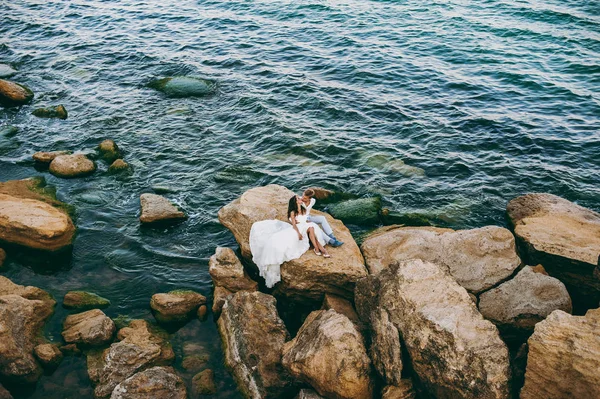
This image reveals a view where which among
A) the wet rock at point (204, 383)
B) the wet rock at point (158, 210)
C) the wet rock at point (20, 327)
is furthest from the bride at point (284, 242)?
the wet rock at point (20, 327)

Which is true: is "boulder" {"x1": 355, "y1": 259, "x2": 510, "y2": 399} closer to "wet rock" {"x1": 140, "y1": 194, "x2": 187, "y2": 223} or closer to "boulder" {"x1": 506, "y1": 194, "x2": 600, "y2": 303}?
"boulder" {"x1": 506, "y1": 194, "x2": 600, "y2": 303}

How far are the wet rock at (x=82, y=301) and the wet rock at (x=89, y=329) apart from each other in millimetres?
730

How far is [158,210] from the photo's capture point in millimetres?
18422

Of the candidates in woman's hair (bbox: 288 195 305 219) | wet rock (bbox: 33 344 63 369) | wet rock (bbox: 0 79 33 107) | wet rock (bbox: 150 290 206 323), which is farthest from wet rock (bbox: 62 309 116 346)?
wet rock (bbox: 0 79 33 107)

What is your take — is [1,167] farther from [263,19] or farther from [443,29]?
[443,29]

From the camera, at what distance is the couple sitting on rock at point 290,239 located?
14172 mm

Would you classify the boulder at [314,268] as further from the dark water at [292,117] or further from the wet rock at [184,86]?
the wet rock at [184,86]

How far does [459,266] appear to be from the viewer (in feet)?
46.1

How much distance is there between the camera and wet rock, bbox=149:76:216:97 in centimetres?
2858

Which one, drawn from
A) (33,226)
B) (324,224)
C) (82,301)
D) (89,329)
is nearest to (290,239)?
(324,224)

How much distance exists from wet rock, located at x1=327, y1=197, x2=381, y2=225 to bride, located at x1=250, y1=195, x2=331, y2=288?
12.6 feet

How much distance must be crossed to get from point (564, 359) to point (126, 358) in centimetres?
994

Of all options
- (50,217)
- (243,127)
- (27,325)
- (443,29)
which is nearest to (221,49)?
(243,127)

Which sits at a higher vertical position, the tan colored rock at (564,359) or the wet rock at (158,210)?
the tan colored rock at (564,359)
